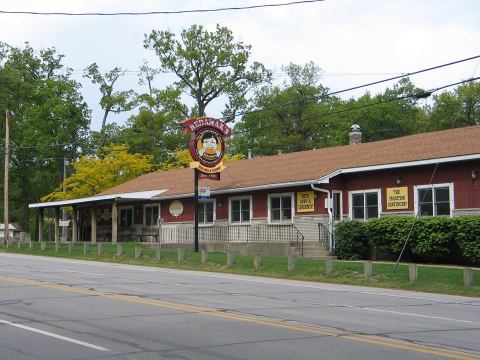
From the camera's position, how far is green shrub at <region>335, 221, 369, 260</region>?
2741cm

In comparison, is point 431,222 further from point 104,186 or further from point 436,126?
point 436,126

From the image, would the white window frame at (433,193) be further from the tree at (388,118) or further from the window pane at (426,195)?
the tree at (388,118)

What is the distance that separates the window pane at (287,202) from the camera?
103 feet

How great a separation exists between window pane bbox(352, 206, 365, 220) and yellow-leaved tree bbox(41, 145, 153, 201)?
27711 millimetres

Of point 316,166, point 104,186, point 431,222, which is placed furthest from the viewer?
point 104,186

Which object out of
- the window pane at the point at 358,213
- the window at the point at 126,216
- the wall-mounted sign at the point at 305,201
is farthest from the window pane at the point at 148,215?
the window pane at the point at 358,213

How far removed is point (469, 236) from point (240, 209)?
44.1ft

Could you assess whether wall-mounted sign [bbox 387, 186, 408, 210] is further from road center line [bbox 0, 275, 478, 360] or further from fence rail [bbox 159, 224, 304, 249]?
road center line [bbox 0, 275, 478, 360]

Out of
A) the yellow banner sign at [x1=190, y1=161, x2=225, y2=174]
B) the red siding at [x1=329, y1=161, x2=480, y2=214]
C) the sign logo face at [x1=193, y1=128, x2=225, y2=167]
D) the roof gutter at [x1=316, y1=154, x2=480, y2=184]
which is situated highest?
the sign logo face at [x1=193, y1=128, x2=225, y2=167]

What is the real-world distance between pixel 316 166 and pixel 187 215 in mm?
9021

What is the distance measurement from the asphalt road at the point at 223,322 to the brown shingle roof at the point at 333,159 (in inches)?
394

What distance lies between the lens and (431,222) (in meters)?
25.0

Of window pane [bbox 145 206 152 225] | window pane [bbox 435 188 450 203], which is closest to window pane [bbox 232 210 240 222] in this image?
window pane [bbox 145 206 152 225]

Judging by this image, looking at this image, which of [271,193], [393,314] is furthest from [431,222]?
[393,314]
